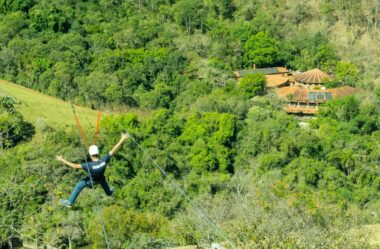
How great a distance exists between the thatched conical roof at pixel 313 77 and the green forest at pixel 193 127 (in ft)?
3.72

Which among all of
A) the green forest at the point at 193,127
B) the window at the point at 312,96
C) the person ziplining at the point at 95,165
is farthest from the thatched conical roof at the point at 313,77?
the person ziplining at the point at 95,165

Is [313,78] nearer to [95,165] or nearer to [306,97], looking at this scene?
[306,97]

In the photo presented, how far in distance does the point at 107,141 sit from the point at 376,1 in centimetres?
4084

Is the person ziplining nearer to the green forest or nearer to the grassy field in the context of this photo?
the green forest

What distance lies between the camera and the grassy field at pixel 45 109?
38.1 m

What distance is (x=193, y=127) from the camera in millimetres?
36344

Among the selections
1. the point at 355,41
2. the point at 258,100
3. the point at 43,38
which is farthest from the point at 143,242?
the point at 355,41

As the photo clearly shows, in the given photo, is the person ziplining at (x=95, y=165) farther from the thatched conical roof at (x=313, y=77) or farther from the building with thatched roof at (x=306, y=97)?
the thatched conical roof at (x=313, y=77)

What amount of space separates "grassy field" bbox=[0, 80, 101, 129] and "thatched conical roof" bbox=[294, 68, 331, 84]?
65.6 ft

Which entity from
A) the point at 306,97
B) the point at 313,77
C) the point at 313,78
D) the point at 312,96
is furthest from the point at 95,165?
the point at 313,77

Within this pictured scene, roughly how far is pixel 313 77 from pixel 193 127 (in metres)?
18.3

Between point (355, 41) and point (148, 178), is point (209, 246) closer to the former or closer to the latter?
point (148, 178)

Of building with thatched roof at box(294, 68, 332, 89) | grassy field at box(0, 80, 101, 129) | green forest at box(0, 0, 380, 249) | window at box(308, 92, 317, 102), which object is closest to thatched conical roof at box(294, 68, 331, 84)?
building with thatched roof at box(294, 68, 332, 89)

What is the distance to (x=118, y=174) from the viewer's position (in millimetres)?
31594
